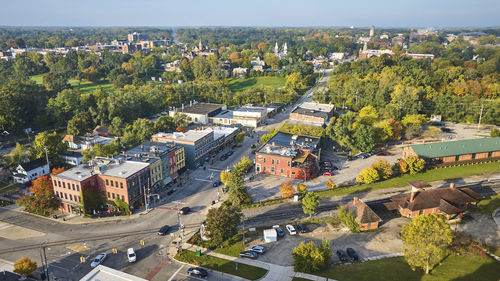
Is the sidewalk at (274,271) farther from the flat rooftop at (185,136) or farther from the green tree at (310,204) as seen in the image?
the flat rooftop at (185,136)

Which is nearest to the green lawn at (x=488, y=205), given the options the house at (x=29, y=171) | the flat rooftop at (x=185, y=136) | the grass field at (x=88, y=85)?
the flat rooftop at (x=185, y=136)

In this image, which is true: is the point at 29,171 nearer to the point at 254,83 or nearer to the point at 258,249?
the point at 258,249

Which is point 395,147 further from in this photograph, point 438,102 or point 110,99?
point 110,99

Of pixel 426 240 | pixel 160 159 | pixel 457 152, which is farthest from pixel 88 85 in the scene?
pixel 426 240

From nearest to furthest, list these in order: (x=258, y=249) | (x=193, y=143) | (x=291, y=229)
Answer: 1. (x=258, y=249)
2. (x=291, y=229)
3. (x=193, y=143)

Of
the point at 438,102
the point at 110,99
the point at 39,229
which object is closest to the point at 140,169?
the point at 39,229
